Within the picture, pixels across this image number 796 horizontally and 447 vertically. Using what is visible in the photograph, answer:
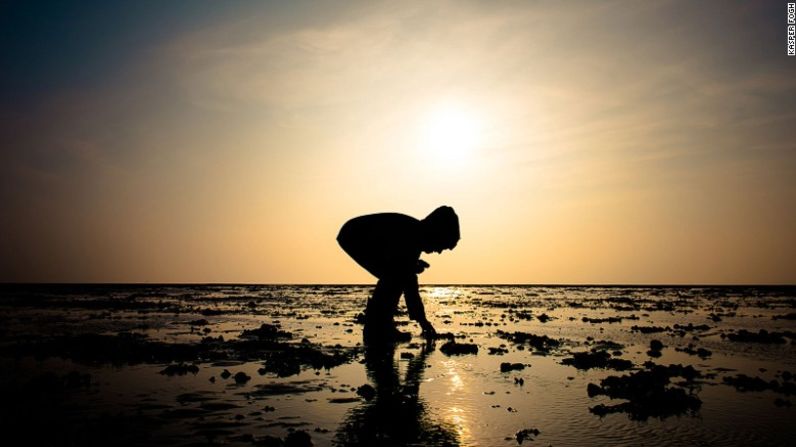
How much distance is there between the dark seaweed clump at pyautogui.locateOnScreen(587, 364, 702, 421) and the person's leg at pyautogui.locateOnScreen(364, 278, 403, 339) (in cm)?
482

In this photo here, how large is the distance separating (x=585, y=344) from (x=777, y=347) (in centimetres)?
567

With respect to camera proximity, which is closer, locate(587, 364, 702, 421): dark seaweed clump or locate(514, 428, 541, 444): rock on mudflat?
locate(514, 428, 541, 444): rock on mudflat

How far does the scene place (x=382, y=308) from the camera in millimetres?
12594

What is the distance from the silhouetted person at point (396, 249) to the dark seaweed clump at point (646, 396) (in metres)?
4.91

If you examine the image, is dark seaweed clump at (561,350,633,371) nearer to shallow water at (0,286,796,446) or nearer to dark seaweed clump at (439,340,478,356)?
shallow water at (0,286,796,446)

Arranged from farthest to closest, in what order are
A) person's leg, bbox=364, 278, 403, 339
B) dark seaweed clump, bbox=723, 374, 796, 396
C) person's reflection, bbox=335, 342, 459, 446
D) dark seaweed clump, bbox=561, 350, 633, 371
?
person's leg, bbox=364, 278, 403, 339, dark seaweed clump, bbox=561, 350, 633, 371, dark seaweed clump, bbox=723, 374, 796, 396, person's reflection, bbox=335, 342, 459, 446

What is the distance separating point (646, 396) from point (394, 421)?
3.91 meters

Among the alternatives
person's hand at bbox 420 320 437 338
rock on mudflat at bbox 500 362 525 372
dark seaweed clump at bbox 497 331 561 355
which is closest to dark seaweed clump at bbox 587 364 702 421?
rock on mudflat at bbox 500 362 525 372

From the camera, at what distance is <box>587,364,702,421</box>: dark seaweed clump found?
6914mm

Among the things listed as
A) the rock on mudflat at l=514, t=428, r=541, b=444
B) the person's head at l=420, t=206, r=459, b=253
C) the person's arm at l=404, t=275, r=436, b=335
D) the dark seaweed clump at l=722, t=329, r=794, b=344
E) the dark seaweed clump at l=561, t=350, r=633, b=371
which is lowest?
the dark seaweed clump at l=722, t=329, r=794, b=344

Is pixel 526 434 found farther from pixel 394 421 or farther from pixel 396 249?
pixel 396 249

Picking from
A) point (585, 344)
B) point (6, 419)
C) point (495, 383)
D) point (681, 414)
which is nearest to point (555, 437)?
point (681, 414)

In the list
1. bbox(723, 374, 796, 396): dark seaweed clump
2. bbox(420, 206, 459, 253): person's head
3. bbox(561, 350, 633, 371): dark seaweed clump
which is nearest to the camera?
bbox(723, 374, 796, 396): dark seaweed clump

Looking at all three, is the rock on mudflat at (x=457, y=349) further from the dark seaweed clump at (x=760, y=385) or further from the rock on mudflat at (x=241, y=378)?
the dark seaweed clump at (x=760, y=385)
